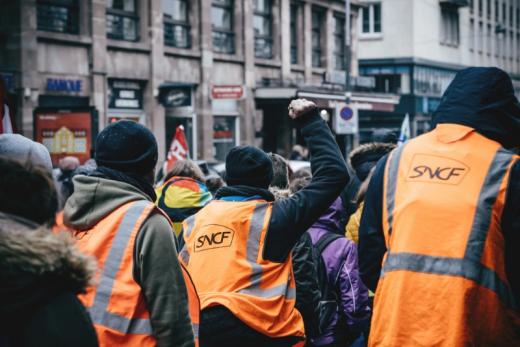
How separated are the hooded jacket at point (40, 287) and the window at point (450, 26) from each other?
52.3 meters

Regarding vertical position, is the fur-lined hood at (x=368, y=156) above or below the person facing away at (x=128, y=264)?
above

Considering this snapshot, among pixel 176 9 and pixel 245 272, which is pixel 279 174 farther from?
pixel 176 9

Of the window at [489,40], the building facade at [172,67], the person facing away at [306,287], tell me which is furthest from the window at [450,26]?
the person facing away at [306,287]

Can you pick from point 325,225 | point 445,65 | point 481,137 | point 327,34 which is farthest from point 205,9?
point 445,65

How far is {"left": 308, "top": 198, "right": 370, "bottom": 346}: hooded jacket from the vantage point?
4.79 metres

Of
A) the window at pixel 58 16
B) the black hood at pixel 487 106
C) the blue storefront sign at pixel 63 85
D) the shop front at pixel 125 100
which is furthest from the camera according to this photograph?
the shop front at pixel 125 100

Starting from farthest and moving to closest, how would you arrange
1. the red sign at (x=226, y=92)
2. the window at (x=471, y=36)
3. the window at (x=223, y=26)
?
1. the window at (x=471, y=36)
2. the window at (x=223, y=26)
3. the red sign at (x=226, y=92)

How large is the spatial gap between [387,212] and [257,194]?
38.7 inches

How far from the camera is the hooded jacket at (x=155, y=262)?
292 cm

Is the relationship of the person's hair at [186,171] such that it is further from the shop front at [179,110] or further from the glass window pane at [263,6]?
the glass window pane at [263,6]

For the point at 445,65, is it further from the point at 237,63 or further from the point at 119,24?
the point at 119,24

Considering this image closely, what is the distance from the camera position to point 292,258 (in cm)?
412

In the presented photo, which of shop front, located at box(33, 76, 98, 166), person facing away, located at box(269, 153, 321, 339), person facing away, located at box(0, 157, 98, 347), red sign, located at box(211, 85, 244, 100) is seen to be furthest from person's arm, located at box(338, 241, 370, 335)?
red sign, located at box(211, 85, 244, 100)

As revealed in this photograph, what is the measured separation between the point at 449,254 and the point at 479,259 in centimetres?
11
